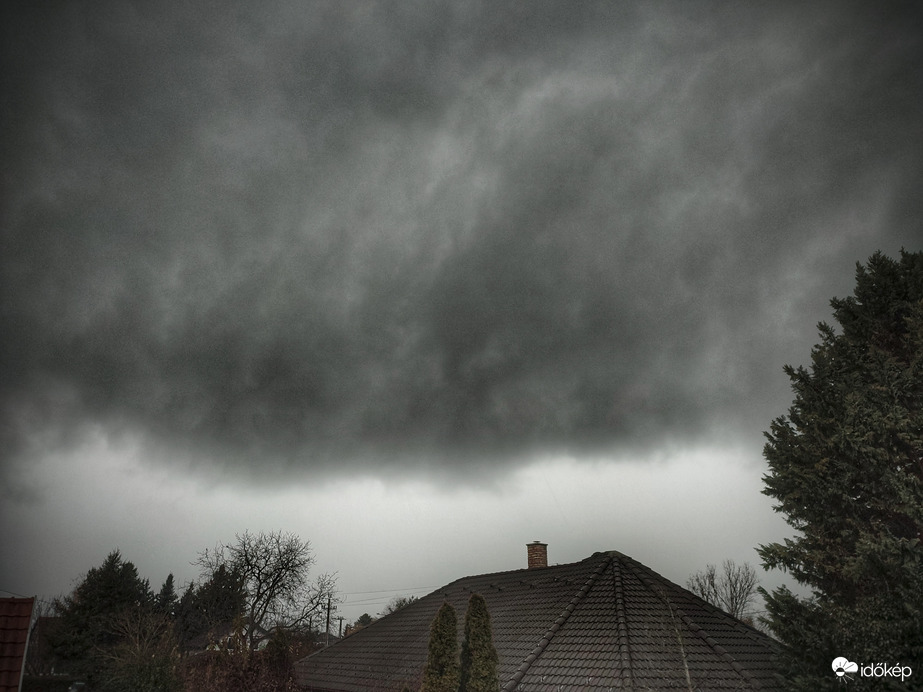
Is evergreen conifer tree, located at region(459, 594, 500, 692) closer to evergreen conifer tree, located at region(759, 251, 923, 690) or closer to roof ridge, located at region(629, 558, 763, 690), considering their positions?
roof ridge, located at region(629, 558, 763, 690)

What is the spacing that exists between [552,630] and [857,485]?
1051cm

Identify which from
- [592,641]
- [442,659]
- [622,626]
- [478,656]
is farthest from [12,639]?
[622,626]

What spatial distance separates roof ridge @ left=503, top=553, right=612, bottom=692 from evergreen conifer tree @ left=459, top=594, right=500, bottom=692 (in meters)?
1.67

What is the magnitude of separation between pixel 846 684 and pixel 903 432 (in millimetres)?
6454

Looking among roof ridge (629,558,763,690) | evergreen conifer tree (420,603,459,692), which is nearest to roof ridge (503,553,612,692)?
roof ridge (629,558,763,690)

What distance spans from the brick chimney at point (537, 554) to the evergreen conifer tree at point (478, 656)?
1359 cm

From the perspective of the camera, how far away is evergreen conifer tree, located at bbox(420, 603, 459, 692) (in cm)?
1633

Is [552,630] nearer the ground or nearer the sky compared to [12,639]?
nearer the ground

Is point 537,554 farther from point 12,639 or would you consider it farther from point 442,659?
point 12,639

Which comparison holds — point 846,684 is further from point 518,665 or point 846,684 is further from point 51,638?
point 51,638

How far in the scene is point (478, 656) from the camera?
639 inches

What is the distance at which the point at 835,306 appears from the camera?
710 inches

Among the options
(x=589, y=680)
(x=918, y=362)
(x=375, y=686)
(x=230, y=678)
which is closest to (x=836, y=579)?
(x=918, y=362)

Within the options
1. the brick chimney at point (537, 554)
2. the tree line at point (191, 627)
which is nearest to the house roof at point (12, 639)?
the tree line at point (191, 627)
